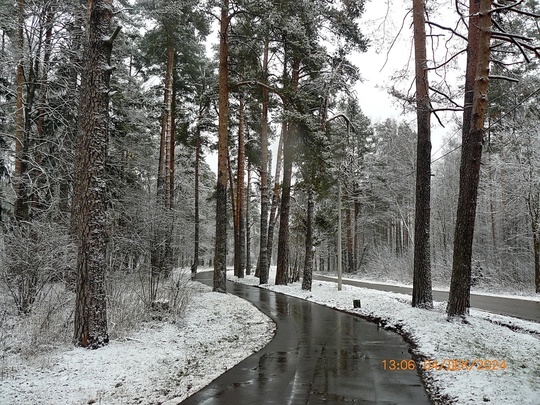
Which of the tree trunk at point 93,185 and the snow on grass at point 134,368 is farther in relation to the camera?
the tree trunk at point 93,185

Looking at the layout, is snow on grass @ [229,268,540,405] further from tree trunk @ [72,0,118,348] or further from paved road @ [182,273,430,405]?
tree trunk @ [72,0,118,348]

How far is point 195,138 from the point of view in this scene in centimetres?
2642

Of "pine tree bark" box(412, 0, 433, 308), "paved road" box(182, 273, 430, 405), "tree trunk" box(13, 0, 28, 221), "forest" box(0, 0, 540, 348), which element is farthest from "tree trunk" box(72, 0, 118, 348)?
"pine tree bark" box(412, 0, 433, 308)

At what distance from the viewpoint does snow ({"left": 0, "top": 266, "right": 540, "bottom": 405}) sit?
14.2ft

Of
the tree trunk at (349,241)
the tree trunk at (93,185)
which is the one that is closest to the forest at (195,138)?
the tree trunk at (93,185)

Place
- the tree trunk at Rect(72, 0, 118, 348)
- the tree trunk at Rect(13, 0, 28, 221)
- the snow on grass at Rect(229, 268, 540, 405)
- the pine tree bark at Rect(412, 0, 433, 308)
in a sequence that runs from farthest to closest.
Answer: the tree trunk at Rect(13, 0, 28, 221)
the pine tree bark at Rect(412, 0, 433, 308)
the tree trunk at Rect(72, 0, 118, 348)
the snow on grass at Rect(229, 268, 540, 405)

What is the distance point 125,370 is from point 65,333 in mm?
1985

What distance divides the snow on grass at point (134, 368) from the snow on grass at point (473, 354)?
3.05 m

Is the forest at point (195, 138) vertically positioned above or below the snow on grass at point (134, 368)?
above

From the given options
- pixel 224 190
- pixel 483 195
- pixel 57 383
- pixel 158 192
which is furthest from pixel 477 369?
pixel 483 195

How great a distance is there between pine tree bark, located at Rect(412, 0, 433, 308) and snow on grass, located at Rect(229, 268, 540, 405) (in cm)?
63

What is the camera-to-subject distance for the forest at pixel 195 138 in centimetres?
709

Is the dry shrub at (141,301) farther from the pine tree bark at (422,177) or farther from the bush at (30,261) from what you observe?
the pine tree bark at (422,177)

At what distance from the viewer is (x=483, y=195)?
2372cm
